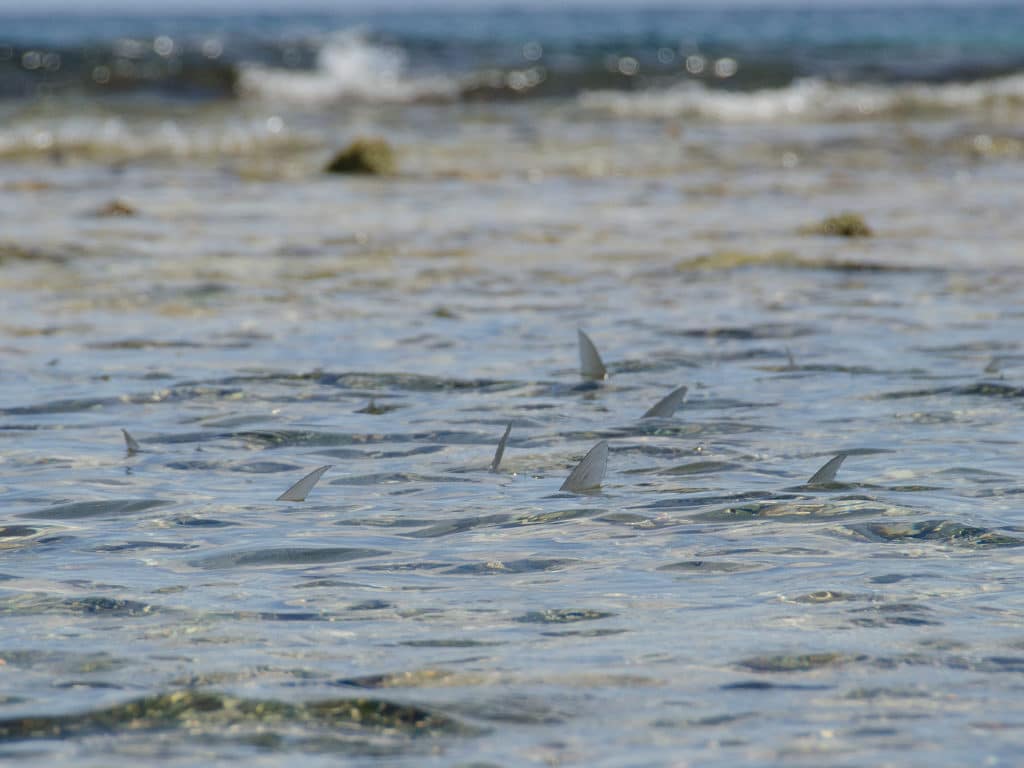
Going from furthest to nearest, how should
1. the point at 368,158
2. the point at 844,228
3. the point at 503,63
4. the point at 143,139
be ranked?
the point at 503,63 < the point at 143,139 < the point at 368,158 < the point at 844,228

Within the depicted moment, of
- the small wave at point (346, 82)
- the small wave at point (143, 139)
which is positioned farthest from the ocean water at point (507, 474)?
the small wave at point (346, 82)

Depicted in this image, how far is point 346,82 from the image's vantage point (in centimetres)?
2145

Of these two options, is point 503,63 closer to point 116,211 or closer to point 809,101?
point 809,101

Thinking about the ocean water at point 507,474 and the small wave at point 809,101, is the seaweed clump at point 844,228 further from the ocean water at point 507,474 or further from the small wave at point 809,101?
the small wave at point 809,101

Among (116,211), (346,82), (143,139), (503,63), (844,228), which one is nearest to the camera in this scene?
(844,228)

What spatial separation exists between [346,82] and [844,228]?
551 inches

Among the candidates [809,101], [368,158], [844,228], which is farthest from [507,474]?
[809,101]

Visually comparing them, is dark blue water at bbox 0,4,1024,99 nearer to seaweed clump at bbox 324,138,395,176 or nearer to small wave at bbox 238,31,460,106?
small wave at bbox 238,31,460,106

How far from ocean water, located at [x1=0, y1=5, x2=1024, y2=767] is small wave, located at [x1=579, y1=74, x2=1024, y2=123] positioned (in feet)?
23.5

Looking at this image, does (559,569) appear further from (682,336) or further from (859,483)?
(682,336)

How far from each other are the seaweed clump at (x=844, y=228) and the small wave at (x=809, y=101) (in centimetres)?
932

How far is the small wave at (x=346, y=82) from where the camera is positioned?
20031 mm

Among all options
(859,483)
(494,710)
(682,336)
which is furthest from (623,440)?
(494,710)

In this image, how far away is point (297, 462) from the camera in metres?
4.07
